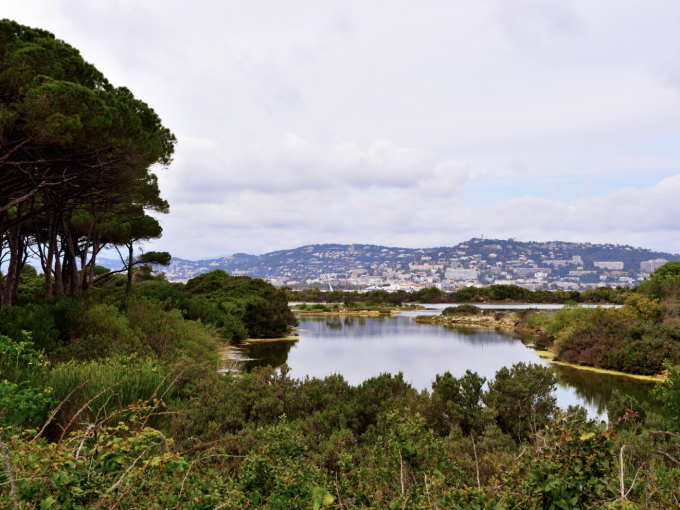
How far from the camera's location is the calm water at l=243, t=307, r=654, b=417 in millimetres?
9609

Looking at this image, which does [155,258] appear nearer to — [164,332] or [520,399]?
[164,332]

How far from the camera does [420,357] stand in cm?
1381

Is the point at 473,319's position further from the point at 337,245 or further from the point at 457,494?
the point at 337,245

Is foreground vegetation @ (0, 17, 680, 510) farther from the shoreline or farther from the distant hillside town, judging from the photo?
the distant hillside town

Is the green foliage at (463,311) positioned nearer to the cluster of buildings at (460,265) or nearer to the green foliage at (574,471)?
the green foliage at (574,471)

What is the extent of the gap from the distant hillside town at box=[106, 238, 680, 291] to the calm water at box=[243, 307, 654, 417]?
71.8m

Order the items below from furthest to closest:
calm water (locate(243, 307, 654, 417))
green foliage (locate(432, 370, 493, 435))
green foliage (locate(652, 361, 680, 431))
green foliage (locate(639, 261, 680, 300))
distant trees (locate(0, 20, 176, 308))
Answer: green foliage (locate(639, 261, 680, 300)), calm water (locate(243, 307, 654, 417)), distant trees (locate(0, 20, 176, 308)), green foliage (locate(652, 361, 680, 431)), green foliage (locate(432, 370, 493, 435))

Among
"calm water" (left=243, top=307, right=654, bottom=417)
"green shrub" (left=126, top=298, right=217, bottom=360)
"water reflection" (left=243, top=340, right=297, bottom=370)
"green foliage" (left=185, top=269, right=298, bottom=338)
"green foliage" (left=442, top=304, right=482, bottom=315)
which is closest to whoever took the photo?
"green shrub" (left=126, top=298, right=217, bottom=360)

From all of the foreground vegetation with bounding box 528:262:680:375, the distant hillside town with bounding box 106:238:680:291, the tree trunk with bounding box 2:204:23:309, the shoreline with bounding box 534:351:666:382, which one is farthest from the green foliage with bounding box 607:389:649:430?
the distant hillside town with bounding box 106:238:680:291

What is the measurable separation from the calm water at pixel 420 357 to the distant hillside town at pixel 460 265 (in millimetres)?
71756

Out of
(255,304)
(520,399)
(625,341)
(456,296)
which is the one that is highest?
(255,304)

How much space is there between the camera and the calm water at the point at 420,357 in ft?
31.5

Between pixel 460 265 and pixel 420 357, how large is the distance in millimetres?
127264

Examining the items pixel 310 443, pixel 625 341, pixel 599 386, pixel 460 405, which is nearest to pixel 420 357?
pixel 599 386
